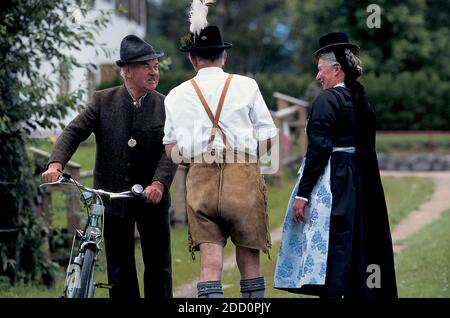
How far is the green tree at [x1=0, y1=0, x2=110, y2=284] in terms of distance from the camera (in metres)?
9.96

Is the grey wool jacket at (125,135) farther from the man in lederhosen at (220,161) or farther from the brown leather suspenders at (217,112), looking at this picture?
the brown leather suspenders at (217,112)

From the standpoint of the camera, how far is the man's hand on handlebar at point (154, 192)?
6.70 metres

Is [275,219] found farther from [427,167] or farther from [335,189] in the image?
[427,167]

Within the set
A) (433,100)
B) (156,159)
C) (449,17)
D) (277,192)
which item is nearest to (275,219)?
(277,192)

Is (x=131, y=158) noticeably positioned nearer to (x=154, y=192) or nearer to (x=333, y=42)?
(x=154, y=192)

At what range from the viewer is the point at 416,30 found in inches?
1448

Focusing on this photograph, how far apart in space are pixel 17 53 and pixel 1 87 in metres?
0.38

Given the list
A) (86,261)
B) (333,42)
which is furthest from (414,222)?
(86,261)

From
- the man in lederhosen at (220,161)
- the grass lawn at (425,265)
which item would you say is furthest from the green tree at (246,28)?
the man in lederhosen at (220,161)

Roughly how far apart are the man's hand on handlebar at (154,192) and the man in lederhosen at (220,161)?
0.98 feet

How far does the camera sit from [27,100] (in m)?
10.1

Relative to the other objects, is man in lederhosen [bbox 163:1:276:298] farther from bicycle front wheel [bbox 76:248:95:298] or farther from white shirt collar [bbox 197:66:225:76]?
bicycle front wheel [bbox 76:248:95:298]

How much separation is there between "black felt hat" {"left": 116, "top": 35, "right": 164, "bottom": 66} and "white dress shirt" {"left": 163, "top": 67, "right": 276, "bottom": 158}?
645 millimetres

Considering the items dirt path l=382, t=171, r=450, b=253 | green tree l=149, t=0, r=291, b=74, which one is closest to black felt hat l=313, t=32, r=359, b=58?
dirt path l=382, t=171, r=450, b=253
